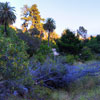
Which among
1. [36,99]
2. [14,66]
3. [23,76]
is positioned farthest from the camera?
[36,99]

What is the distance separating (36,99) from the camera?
7066 mm

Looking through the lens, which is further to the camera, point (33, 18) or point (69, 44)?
point (33, 18)

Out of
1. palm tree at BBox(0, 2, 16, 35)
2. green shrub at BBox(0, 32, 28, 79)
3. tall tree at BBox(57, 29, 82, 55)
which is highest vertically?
palm tree at BBox(0, 2, 16, 35)

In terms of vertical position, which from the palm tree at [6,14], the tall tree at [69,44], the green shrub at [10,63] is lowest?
the green shrub at [10,63]

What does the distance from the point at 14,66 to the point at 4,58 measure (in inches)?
24.6

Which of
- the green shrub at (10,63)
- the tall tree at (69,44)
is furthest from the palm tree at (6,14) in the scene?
the green shrub at (10,63)

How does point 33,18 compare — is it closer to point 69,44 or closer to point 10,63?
point 69,44

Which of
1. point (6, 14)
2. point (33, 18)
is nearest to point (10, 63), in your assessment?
point (6, 14)

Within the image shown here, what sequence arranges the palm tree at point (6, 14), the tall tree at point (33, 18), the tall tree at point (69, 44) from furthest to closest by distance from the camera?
the tall tree at point (33, 18), the tall tree at point (69, 44), the palm tree at point (6, 14)

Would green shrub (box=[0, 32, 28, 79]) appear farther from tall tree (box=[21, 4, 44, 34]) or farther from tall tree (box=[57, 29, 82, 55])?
tall tree (box=[21, 4, 44, 34])

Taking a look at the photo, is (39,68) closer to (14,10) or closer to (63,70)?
(63,70)

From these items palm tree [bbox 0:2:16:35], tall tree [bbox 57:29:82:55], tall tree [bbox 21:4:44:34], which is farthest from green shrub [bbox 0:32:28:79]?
tall tree [bbox 21:4:44:34]

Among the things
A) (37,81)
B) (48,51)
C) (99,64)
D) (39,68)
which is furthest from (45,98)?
(48,51)

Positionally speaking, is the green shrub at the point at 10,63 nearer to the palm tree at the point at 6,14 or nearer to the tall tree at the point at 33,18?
the palm tree at the point at 6,14
